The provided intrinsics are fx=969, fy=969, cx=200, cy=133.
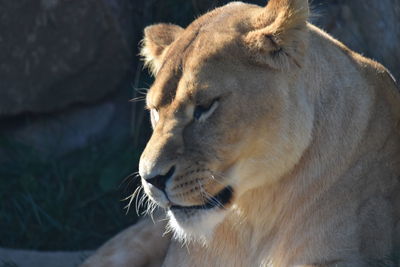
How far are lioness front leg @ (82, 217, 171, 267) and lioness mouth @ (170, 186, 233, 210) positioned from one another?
945mm

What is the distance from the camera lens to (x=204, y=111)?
120 inches

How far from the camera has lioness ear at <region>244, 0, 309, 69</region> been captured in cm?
309

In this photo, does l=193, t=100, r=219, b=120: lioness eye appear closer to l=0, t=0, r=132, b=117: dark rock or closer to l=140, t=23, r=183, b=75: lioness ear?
l=140, t=23, r=183, b=75: lioness ear

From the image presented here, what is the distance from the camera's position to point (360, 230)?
3213mm

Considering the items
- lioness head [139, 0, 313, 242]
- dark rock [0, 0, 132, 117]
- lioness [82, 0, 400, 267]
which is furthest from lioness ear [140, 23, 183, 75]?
dark rock [0, 0, 132, 117]

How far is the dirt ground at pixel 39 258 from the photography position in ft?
14.3

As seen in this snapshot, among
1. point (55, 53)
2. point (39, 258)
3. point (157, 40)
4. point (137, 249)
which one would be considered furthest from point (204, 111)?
point (55, 53)

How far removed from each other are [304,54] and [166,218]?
961 mm

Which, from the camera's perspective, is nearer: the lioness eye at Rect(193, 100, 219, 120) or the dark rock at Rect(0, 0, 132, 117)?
the lioness eye at Rect(193, 100, 219, 120)

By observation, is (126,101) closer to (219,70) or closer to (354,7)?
(354,7)

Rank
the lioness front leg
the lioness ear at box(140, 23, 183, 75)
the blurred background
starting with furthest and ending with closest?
the blurred background → the lioness front leg → the lioness ear at box(140, 23, 183, 75)

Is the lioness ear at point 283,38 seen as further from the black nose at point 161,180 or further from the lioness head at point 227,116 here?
the black nose at point 161,180

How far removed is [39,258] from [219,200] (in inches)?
60.9

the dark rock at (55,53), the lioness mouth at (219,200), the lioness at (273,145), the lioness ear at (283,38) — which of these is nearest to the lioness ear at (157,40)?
the lioness at (273,145)
